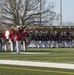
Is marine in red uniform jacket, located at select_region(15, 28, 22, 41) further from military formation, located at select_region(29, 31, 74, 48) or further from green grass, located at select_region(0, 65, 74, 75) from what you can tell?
military formation, located at select_region(29, 31, 74, 48)

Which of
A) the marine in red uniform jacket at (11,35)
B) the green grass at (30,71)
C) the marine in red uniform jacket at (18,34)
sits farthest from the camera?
the marine in red uniform jacket at (11,35)

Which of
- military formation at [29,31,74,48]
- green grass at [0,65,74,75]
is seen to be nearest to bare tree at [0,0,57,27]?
military formation at [29,31,74,48]

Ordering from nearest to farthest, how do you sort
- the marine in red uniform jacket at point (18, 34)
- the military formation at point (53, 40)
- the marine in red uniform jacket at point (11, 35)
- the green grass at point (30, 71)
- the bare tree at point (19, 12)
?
the green grass at point (30, 71)
the marine in red uniform jacket at point (18, 34)
the marine in red uniform jacket at point (11, 35)
the military formation at point (53, 40)
the bare tree at point (19, 12)

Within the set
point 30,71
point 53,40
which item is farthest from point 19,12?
point 30,71

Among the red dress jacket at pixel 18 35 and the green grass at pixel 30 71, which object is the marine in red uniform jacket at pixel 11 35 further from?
the green grass at pixel 30 71

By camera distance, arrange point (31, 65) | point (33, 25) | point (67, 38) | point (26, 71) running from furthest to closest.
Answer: point (33, 25) → point (67, 38) → point (31, 65) → point (26, 71)

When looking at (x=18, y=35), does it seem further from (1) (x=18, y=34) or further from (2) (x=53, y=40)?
(2) (x=53, y=40)

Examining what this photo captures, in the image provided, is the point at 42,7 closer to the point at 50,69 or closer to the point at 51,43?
the point at 51,43

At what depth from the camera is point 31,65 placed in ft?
51.8

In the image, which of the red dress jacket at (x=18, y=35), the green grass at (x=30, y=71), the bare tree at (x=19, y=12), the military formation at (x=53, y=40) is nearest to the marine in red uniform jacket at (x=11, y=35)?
the red dress jacket at (x=18, y=35)

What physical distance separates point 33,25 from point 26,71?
45.4 metres

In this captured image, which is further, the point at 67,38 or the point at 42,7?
the point at 42,7

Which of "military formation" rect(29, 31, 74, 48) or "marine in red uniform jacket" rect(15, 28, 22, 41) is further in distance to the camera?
"military formation" rect(29, 31, 74, 48)

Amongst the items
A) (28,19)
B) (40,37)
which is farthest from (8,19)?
(40,37)
